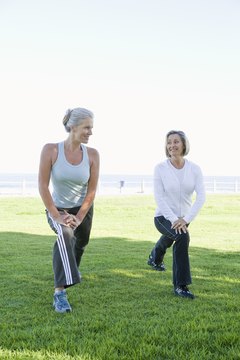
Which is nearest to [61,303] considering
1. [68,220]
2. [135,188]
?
[68,220]

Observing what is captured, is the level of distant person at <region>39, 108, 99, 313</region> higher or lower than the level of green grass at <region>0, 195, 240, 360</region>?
higher

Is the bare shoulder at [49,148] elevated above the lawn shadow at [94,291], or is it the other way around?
the bare shoulder at [49,148]

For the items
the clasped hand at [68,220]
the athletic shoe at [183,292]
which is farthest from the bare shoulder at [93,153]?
the athletic shoe at [183,292]

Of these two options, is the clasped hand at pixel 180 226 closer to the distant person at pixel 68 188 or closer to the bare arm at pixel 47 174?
the distant person at pixel 68 188

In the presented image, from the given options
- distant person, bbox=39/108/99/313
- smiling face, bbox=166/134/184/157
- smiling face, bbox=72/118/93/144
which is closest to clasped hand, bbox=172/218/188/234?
smiling face, bbox=166/134/184/157

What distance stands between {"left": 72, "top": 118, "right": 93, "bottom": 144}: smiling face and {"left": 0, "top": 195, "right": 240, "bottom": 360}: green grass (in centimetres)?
175

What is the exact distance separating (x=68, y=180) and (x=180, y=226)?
1.44 metres

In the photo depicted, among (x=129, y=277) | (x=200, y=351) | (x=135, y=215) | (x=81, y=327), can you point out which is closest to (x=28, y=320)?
(x=81, y=327)

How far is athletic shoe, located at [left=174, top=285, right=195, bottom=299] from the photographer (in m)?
5.33

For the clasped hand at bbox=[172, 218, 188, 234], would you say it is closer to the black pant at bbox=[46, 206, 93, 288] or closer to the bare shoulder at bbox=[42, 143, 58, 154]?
the black pant at bbox=[46, 206, 93, 288]

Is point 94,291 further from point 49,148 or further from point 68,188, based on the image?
point 49,148

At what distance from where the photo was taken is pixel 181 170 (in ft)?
20.1

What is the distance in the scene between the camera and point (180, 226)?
5660 mm

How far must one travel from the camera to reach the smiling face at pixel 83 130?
5137 millimetres
